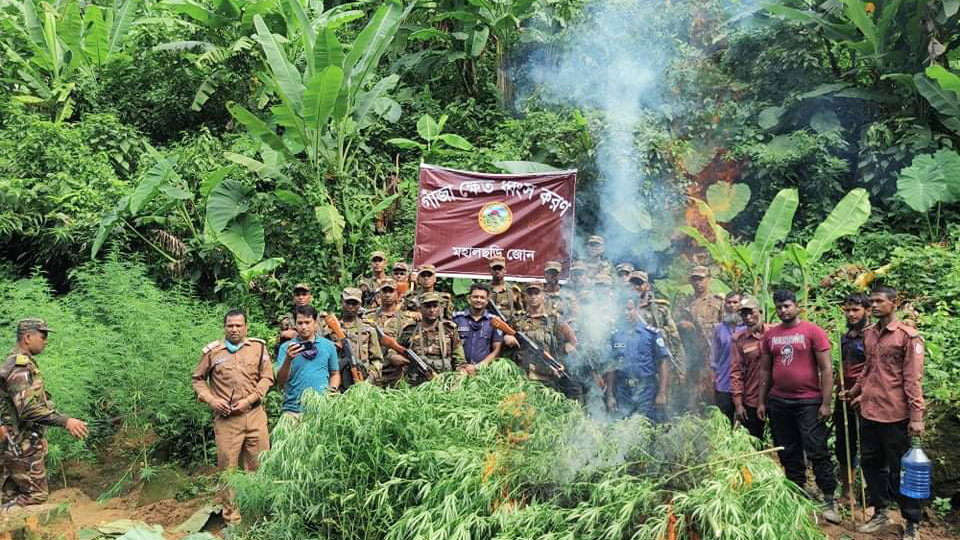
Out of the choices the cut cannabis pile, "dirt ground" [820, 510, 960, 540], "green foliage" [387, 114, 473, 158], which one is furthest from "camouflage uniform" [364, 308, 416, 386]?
"green foliage" [387, 114, 473, 158]

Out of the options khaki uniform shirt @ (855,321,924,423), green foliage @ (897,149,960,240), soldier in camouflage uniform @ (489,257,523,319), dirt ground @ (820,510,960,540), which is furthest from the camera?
green foliage @ (897,149,960,240)

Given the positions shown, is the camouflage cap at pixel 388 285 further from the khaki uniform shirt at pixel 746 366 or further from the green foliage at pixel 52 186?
the green foliage at pixel 52 186

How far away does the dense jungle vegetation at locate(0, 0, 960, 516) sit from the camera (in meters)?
7.95

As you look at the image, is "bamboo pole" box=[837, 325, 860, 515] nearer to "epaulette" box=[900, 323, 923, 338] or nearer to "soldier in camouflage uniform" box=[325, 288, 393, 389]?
"epaulette" box=[900, 323, 923, 338]

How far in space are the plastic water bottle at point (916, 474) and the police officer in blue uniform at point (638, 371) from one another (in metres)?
1.68

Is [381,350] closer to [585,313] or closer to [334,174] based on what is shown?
[585,313]

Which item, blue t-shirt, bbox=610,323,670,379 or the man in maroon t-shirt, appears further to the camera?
blue t-shirt, bbox=610,323,670,379

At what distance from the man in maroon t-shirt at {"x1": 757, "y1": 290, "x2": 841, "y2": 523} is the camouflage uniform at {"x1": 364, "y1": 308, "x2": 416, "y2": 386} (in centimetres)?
286

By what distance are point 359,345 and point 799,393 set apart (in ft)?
A: 11.0

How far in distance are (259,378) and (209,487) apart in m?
1.33

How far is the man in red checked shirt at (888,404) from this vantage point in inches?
204

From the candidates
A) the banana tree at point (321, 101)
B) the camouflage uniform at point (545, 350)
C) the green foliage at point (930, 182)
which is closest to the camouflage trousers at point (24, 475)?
the camouflage uniform at point (545, 350)

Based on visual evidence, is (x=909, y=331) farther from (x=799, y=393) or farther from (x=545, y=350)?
(x=545, y=350)

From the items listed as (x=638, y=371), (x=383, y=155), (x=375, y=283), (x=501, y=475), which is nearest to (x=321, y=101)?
(x=375, y=283)
